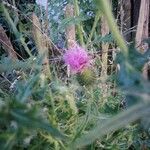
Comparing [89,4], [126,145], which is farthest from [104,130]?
[89,4]

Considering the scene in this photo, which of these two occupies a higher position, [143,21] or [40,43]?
[40,43]

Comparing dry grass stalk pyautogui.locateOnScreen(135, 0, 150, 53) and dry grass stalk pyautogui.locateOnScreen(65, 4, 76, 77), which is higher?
dry grass stalk pyautogui.locateOnScreen(65, 4, 76, 77)

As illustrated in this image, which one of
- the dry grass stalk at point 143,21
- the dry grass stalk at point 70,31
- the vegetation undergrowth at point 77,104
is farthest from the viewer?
the dry grass stalk at point 143,21

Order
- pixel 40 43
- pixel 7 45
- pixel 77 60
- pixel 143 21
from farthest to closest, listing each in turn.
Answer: pixel 143 21, pixel 7 45, pixel 40 43, pixel 77 60

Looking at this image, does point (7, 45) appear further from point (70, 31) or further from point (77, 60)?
point (77, 60)

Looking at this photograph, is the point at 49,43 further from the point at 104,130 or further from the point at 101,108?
the point at 104,130

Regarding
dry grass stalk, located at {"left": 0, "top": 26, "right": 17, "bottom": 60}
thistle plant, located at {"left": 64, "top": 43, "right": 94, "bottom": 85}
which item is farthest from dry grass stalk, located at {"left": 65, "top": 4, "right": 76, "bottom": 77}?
thistle plant, located at {"left": 64, "top": 43, "right": 94, "bottom": 85}

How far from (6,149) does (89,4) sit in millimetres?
1805

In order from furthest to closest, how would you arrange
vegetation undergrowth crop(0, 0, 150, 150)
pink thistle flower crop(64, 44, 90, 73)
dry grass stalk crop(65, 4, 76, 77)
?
dry grass stalk crop(65, 4, 76, 77) → pink thistle flower crop(64, 44, 90, 73) → vegetation undergrowth crop(0, 0, 150, 150)

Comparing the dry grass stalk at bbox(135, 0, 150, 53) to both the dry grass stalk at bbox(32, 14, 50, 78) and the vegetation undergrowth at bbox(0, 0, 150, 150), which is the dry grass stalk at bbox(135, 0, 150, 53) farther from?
the dry grass stalk at bbox(32, 14, 50, 78)

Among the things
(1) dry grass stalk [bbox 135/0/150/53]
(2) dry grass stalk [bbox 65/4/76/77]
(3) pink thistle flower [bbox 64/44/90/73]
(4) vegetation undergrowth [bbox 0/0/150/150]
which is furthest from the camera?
(1) dry grass stalk [bbox 135/0/150/53]

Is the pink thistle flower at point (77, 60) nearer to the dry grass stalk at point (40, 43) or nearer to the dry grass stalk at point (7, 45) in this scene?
the dry grass stalk at point (40, 43)

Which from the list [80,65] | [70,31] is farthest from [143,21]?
[80,65]

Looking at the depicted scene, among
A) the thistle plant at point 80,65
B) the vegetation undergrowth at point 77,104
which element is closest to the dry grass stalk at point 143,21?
the vegetation undergrowth at point 77,104
